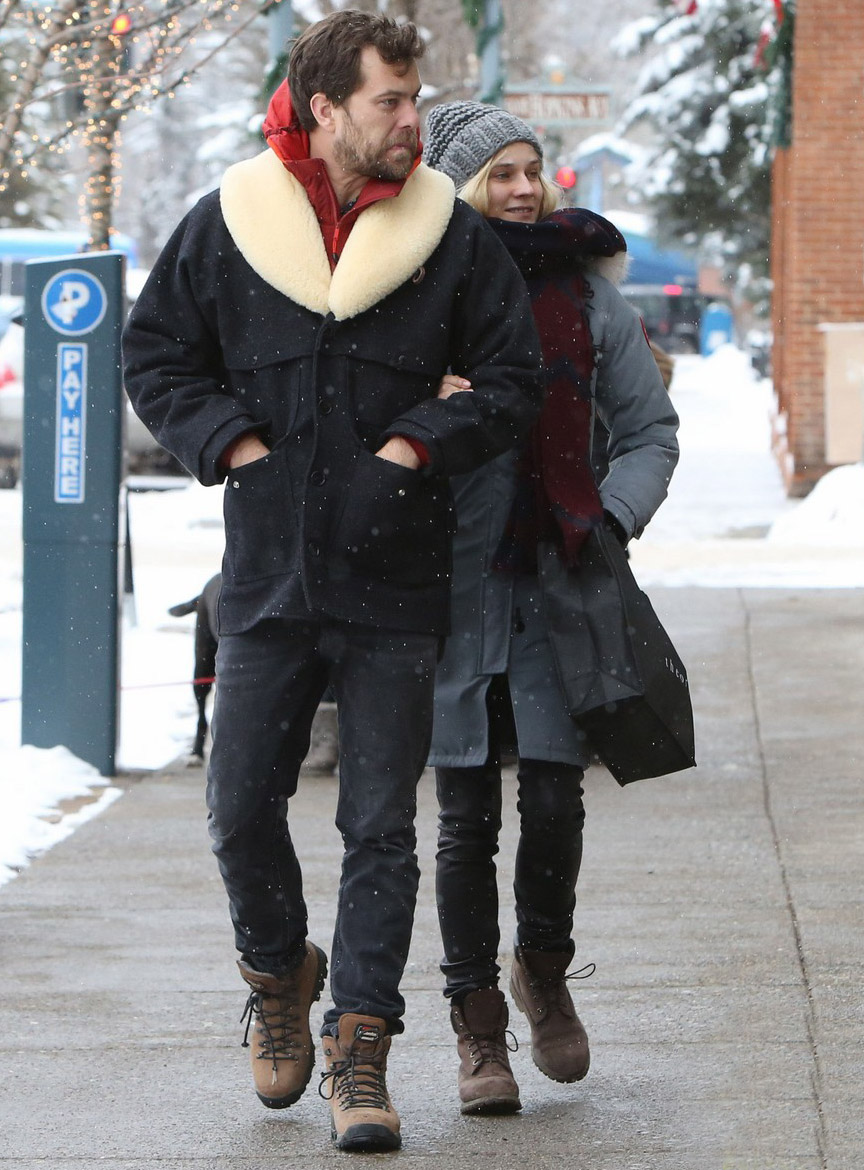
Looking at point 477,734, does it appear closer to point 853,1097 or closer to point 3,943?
point 853,1097

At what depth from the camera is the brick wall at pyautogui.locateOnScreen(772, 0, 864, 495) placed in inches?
630

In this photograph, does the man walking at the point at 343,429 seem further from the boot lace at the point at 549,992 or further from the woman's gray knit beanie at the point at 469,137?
the boot lace at the point at 549,992

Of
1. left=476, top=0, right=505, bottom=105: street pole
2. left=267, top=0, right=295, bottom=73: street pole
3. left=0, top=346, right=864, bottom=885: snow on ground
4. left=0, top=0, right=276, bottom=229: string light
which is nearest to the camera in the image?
left=0, top=346, right=864, bottom=885: snow on ground

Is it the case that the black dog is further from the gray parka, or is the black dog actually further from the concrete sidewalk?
the gray parka

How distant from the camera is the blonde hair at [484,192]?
383 cm

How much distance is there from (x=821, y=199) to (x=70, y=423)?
35.8 feet

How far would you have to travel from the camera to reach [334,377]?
3490 mm

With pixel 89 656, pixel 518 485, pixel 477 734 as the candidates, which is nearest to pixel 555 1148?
pixel 477 734

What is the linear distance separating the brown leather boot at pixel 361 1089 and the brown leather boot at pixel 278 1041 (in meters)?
0.12

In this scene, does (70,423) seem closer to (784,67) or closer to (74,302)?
(74,302)

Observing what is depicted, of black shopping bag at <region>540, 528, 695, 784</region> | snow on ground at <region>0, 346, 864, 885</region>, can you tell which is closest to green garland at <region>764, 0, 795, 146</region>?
snow on ground at <region>0, 346, 864, 885</region>

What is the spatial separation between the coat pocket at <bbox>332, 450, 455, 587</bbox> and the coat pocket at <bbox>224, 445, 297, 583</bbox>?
0.37 feet

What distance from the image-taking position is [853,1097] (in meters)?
3.76

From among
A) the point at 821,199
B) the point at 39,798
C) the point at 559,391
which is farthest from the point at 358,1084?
the point at 821,199
